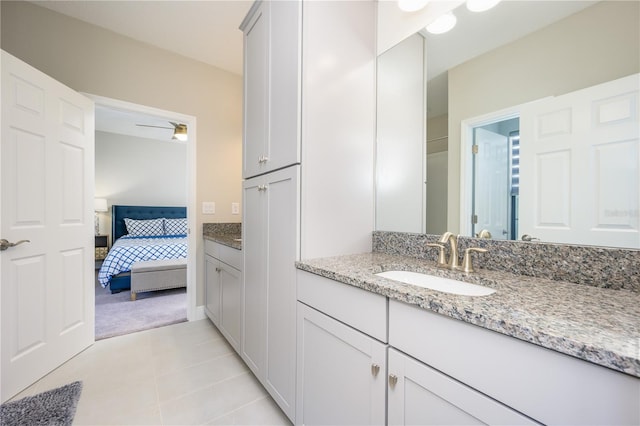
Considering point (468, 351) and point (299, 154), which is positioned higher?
point (299, 154)

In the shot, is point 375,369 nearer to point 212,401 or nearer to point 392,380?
point 392,380

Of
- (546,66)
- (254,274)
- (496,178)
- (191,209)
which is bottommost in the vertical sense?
(254,274)

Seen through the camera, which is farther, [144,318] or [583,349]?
[144,318]

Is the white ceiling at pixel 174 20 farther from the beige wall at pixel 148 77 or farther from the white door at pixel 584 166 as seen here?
the white door at pixel 584 166

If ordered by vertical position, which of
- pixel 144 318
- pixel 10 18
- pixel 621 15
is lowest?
pixel 144 318

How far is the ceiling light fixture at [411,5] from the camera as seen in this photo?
4.37 ft

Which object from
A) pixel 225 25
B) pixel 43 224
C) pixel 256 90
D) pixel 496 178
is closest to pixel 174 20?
pixel 225 25

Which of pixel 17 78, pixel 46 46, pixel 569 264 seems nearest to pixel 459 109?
pixel 569 264

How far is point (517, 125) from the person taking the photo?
1.07 meters

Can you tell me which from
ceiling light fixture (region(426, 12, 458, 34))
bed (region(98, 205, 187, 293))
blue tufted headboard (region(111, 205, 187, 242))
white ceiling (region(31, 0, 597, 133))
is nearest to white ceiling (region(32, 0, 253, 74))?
white ceiling (region(31, 0, 597, 133))

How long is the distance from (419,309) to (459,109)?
1050 mm

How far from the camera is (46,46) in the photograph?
2.02 m

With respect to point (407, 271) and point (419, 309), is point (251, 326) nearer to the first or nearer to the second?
point (407, 271)

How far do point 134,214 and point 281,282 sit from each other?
5.35 meters
